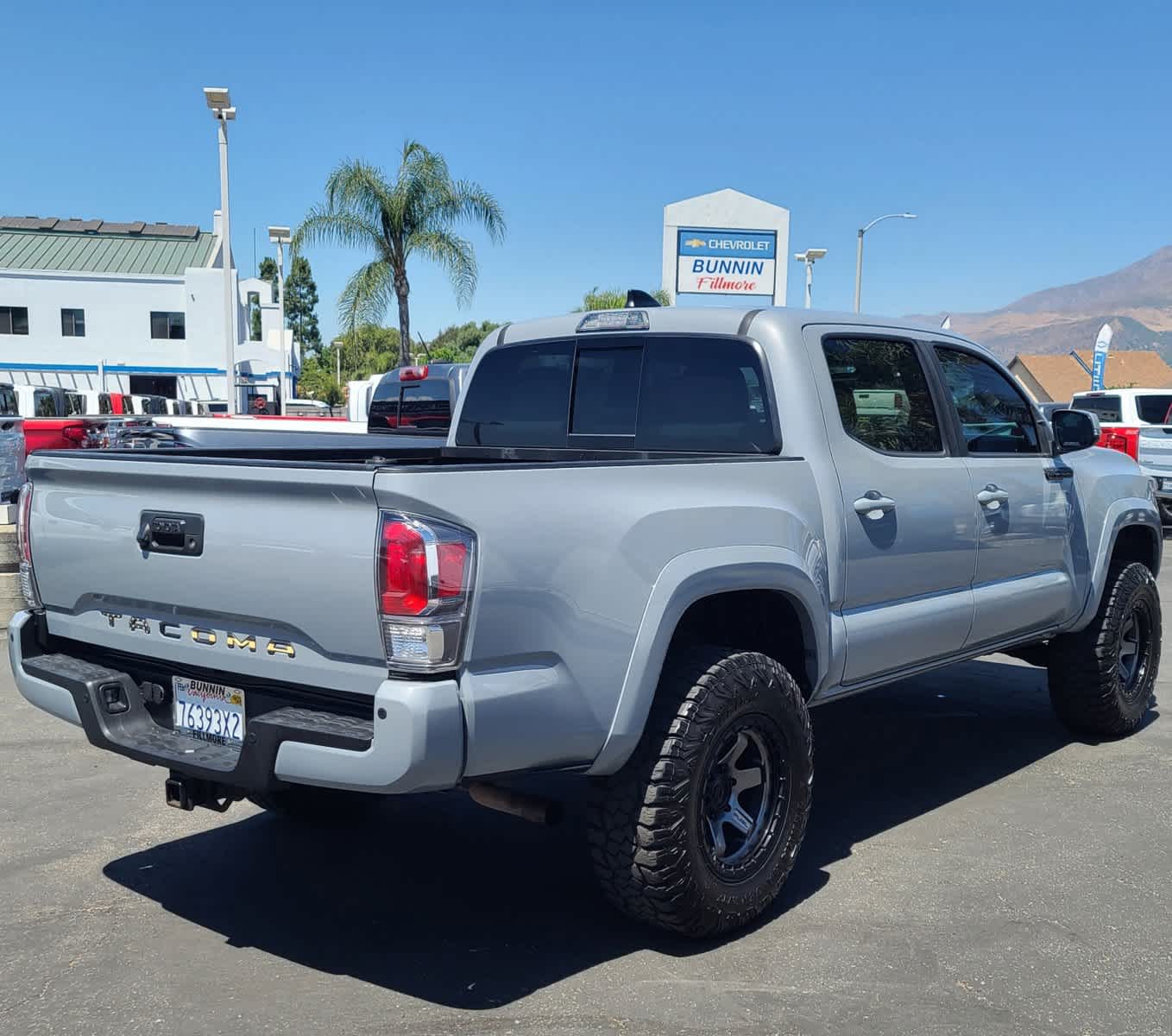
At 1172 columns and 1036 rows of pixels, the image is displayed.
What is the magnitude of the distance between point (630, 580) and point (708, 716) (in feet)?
1.65

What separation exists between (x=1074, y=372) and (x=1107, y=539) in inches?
3827

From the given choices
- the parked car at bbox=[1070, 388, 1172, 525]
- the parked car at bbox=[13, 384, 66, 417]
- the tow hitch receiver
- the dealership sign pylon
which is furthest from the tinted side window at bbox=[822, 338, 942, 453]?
the parked car at bbox=[13, 384, 66, 417]

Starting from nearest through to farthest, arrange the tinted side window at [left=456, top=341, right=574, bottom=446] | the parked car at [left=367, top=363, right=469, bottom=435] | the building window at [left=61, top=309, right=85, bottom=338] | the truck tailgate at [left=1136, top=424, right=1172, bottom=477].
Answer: the tinted side window at [left=456, top=341, right=574, bottom=446]
the truck tailgate at [left=1136, top=424, right=1172, bottom=477]
the parked car at [left=367, top=363, right=469, bottom=435]
the building window at [left=61, top=309, right=85, bottom=338]

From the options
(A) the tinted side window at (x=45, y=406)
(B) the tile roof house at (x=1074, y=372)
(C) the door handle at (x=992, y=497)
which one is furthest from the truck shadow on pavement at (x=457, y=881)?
(B) the tile roof house at (x=1074, y=372)

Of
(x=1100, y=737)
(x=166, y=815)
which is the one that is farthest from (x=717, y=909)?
(x=1100, y=737)

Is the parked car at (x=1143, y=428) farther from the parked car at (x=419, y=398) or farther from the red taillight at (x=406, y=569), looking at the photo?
the red taillight at (x=406, y=569)

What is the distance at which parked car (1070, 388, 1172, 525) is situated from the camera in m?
16.1

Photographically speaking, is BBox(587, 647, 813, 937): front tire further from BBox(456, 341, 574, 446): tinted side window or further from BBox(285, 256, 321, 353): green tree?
BBox(285, 256, 321, 353): green tree

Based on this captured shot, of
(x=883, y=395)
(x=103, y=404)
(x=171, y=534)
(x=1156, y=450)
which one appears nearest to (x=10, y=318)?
(x=103, y=404)

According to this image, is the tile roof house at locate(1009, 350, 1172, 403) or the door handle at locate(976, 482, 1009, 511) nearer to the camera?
the door handle at locate(976, 482, 1009, 511)

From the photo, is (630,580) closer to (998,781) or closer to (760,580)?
(760,580)

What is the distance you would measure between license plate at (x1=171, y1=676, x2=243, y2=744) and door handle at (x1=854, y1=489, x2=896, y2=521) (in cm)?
216

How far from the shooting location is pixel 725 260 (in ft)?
89.4

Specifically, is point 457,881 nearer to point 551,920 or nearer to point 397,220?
point 551,920
